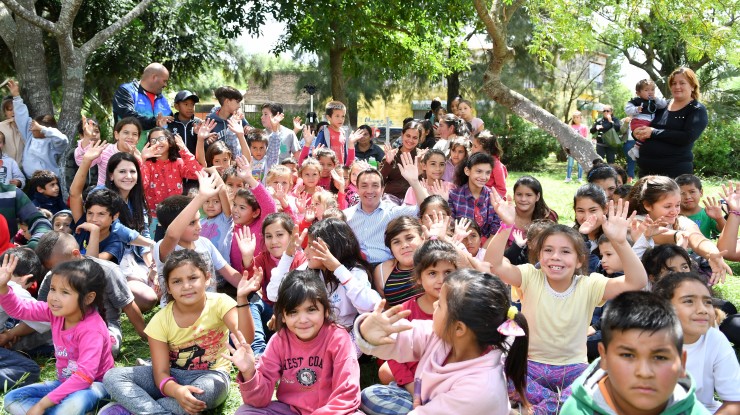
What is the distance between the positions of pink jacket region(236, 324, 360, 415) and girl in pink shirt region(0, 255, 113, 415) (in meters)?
0.77

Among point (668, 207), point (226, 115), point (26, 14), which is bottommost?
point (668, 207)

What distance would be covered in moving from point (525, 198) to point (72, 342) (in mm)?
3007

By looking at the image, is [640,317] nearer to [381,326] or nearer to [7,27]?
[381,326]

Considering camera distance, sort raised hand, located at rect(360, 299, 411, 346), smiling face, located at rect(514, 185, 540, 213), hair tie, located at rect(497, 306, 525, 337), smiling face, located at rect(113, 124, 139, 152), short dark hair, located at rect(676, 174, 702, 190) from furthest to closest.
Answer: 1. smiling face, located at rect(113, 124, 139, 152)
2. smiling face, located at rect(514, 185, 540, 213)
3. short dark hair, located at rect(676, 174, 702, 190)
4. raised hand, located at rect(360, 299, 411, 346)
5. hair tie, located at rect(497, 306, 525, 337)

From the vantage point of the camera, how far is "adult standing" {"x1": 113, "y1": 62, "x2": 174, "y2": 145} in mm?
6148

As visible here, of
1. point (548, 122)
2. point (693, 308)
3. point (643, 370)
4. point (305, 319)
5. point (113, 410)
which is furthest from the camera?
point (548, 122)

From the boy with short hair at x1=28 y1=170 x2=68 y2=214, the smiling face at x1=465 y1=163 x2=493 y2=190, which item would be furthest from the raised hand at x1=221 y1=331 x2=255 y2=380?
the boy with short hair at x1=28 y1=170 x2=68 y2=214

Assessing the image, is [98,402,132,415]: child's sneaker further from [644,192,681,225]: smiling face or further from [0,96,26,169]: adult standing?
[0,96,26,169]: adult standing

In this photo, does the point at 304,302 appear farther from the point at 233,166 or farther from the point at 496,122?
the point at 496,122

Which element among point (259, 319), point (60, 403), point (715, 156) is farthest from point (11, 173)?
point (715, 156)

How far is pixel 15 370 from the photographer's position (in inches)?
134

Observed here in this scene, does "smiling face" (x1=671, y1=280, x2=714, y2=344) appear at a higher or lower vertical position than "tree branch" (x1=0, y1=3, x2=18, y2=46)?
lower

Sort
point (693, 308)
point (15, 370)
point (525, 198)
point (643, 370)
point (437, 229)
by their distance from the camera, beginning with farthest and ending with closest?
point (525, 198)
point (437, 229)
point (15, 370)
point (693, 308)
point (643, 370)

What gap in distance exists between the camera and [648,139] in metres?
5.37
